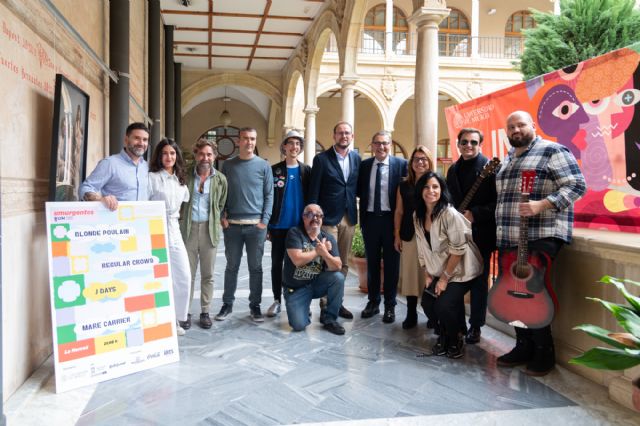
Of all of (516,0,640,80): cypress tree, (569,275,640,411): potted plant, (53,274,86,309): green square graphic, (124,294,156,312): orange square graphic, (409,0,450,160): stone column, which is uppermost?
(516,0,640,80): cypress tree

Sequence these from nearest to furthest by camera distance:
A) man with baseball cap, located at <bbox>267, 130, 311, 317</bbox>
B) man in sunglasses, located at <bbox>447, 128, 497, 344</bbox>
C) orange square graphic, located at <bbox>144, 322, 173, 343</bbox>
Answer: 1. orange square graphic, located at <bbox>144, 322, 173, 343</bbox>
2. man in sunglasses, located at <bbox>447, 128, 497, 344</bbox>
3. man with baseball cap, located at <bbox>267, 130, 311, 317</bbox>

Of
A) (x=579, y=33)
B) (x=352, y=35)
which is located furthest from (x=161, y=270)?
(x=579, y=33)

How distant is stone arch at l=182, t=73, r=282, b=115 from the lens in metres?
14.3

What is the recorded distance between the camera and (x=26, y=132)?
9.31ft

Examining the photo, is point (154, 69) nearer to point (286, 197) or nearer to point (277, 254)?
point (286, 197)

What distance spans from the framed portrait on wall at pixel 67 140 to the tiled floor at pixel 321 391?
1.16 m

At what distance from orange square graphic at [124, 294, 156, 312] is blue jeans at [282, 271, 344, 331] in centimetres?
109

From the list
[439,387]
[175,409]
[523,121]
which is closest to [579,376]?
[439,387]

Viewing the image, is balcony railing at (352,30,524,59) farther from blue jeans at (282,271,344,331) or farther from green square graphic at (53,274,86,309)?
green square graphic at (53,274,86,309)

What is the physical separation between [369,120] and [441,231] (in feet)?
56.2

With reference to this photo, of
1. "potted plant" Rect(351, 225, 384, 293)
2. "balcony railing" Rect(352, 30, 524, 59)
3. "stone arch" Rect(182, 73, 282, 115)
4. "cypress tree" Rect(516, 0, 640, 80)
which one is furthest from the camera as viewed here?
"balcony railing" Rect(352, 30, 524, 59)

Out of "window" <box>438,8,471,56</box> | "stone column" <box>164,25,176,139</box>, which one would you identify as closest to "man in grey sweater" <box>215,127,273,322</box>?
"stone column" <box>164,25,176,139</box>

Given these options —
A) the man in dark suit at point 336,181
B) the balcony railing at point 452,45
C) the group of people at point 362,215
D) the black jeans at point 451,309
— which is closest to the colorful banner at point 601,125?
the group of people at point 362,215

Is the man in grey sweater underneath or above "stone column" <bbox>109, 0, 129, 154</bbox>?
underneath
